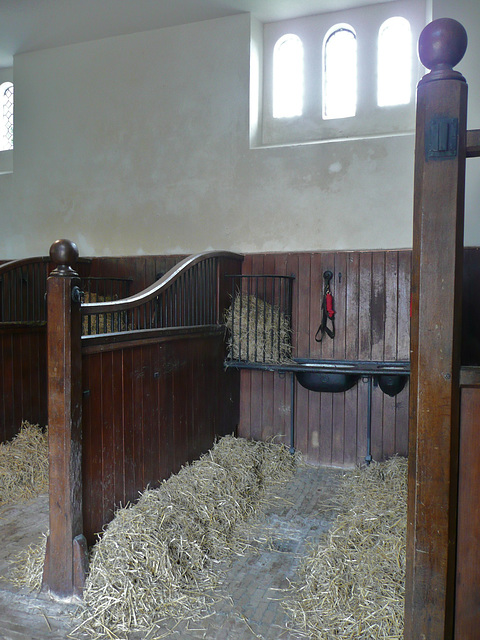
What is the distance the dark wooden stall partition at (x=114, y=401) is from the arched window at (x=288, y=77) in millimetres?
1455

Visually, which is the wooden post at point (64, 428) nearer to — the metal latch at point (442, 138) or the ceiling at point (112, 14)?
the metal latch at point (442, 138)

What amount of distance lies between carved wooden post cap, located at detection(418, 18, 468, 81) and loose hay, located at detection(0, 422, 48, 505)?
2.90m

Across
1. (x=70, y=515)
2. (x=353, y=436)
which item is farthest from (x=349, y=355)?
(x=70, y=515)

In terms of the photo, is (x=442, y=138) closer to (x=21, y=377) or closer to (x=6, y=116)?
(x=21, y=377)

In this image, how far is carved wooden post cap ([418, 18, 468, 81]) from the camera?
107 centimetres

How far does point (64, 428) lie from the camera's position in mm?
1979

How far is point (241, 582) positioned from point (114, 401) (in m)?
0.93

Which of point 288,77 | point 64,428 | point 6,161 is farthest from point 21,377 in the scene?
point 288,77

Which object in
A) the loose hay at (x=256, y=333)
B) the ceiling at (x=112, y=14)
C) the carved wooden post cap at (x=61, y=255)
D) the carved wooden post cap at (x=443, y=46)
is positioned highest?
the ceiling at (x=112, y=14)

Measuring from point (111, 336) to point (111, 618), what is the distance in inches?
42.0

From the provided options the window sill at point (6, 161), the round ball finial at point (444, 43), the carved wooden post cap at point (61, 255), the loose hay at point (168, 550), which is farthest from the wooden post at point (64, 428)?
the window sill at point (6, 161)

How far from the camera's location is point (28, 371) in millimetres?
3637

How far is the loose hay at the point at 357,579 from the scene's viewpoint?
1765 millimetres

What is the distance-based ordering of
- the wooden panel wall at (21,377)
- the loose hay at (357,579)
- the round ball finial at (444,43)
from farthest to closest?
the wooden panel wall at (21,377), the loose hay at (357,579), the round ball finial at (444,43)
